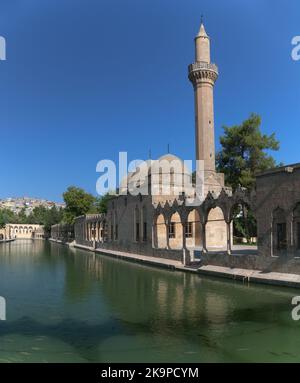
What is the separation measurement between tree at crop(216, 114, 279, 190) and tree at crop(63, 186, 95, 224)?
101 feet

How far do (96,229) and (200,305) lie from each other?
39404 mm

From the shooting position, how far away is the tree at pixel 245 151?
36438mm

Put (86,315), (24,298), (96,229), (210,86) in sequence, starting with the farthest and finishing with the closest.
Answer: (96,229) < (210,86) < (24,298) < (86,315)

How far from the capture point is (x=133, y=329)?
35.1 feet

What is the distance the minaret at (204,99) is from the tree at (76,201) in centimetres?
3449

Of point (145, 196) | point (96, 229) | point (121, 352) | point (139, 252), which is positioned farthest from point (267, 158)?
point (121, 352)

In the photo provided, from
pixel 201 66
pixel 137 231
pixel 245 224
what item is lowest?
pixel 137 231

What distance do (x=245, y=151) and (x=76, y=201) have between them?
33.1 metres

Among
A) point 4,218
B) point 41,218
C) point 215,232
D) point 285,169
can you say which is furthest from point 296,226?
point 41,218

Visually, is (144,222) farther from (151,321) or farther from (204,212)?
(151,321)

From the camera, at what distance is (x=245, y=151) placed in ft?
124

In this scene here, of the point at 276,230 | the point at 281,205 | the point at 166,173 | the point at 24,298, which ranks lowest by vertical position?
the point at 24,298

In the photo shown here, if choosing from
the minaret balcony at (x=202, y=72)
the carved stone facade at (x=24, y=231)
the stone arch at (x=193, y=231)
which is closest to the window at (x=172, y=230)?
the stone arch at (x=193, y=231)
